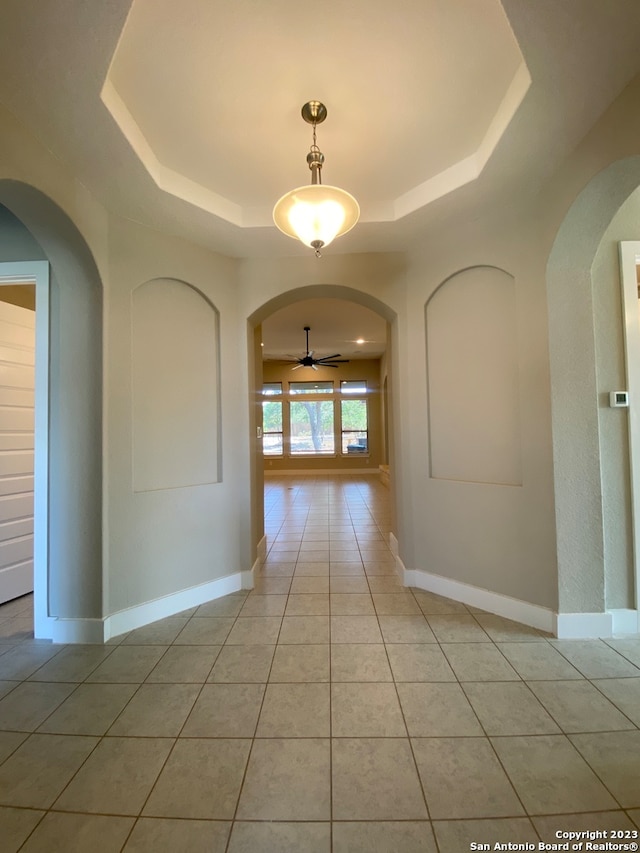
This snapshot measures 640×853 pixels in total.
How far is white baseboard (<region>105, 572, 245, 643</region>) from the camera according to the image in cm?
217

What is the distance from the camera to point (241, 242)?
8.45 ft

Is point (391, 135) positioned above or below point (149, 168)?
above

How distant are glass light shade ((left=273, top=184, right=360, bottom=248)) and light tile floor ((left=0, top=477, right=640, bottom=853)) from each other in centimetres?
222

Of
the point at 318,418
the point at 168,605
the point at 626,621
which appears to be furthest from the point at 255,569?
the point at 318,418

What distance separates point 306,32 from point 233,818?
2.84m

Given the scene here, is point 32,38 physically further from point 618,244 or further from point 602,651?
point 602,651

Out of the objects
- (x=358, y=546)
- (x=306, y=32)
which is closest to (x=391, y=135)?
(x=306, y=32)

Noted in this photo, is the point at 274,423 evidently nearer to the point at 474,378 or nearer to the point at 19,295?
the point at 19,295

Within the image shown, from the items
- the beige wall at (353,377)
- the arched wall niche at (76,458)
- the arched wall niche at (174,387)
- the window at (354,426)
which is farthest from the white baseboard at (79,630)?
the window at (354,426)

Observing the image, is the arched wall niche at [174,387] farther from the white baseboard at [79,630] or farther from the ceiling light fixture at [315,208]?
the ceiling light fixture at [315,208]

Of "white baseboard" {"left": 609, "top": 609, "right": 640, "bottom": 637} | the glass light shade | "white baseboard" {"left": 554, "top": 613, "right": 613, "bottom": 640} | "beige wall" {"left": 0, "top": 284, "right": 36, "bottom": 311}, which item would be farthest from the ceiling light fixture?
"white baseboard" {"left": 609, "top": 609, "right": 640, "bottom": 637}

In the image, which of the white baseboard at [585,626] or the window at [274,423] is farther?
the window at [274,423]

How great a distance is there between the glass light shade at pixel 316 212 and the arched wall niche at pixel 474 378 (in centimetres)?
119

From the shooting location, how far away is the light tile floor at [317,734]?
1.08 meters
